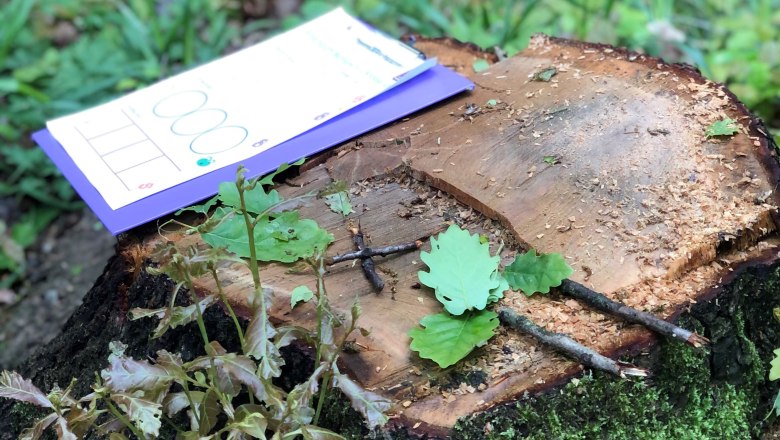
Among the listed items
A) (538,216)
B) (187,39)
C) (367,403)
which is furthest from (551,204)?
(187,39)

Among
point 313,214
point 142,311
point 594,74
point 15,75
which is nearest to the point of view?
point 142,311

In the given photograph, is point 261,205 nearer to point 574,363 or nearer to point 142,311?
point 142,311

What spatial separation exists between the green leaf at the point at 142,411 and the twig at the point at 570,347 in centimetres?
57

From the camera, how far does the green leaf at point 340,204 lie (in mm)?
1479

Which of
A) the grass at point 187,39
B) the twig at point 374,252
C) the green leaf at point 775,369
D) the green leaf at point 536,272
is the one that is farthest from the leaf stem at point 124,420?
the grass at point 187,39

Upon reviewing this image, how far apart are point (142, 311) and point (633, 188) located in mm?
910

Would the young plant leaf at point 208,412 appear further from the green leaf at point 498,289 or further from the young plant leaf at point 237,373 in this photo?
the green leaf at point 498,289

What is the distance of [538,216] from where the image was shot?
1.39 meters

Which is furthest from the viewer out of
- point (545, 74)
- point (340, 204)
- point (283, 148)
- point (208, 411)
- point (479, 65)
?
point (479, 65)

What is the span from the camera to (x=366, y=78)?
1.81m

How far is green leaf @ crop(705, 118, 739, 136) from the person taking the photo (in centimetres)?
149

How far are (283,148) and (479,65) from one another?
64 cm

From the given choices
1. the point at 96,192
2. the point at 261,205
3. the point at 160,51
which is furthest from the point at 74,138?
the point at 160,51

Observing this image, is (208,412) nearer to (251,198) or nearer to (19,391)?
(19,391)
